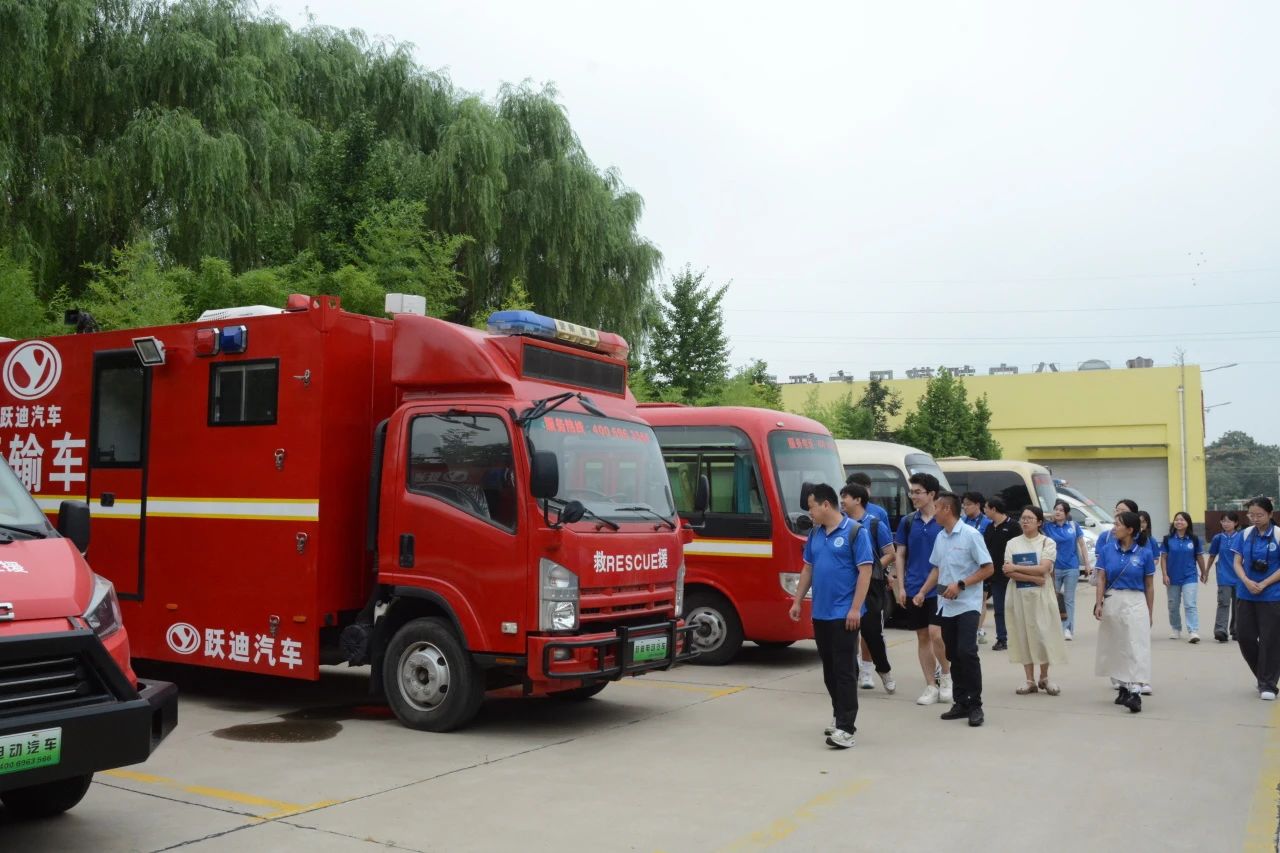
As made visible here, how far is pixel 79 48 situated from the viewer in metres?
17.9

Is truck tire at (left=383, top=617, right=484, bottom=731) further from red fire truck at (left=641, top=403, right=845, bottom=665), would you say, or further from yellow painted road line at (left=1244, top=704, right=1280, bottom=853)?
yellow painted road line at (left=1244, top=704, right=1280, bottom=853)

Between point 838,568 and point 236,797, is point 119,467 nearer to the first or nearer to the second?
point 236,797

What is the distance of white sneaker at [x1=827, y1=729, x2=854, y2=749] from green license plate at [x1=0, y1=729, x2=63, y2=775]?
197 inches

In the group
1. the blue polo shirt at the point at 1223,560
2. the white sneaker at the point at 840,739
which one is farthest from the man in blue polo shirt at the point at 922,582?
the blue polo shirt at the point at 1223,560

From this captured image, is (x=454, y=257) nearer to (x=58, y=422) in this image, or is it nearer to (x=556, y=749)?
(x=58, y=422)

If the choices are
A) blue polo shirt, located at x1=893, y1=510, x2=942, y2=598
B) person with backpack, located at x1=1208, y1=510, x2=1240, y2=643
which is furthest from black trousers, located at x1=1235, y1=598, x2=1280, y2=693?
person with backpack, located at x1=1208, y1=510, x2=1240, y2=643

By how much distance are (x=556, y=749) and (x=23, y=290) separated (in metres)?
11.8

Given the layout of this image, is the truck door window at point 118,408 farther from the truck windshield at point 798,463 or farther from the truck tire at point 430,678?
the truck windshield at point 798,463

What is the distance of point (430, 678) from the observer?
8.51 m

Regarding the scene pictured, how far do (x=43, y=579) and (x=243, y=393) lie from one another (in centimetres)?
413

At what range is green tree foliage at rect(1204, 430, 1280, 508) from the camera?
9659cm

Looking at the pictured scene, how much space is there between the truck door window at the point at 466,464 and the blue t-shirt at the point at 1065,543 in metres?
9.08

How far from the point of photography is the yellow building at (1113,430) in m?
52.9

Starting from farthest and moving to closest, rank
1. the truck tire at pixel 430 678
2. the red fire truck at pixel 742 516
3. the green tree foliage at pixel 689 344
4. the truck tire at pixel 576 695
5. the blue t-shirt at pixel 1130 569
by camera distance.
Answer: the green tree foliage at pixel 689 344, the red fire truck at pixel 742 516, the truck tire at pixel 576 695, the blue t-shirt at pixel 1130 569, the truck tire at pixel 430 678
